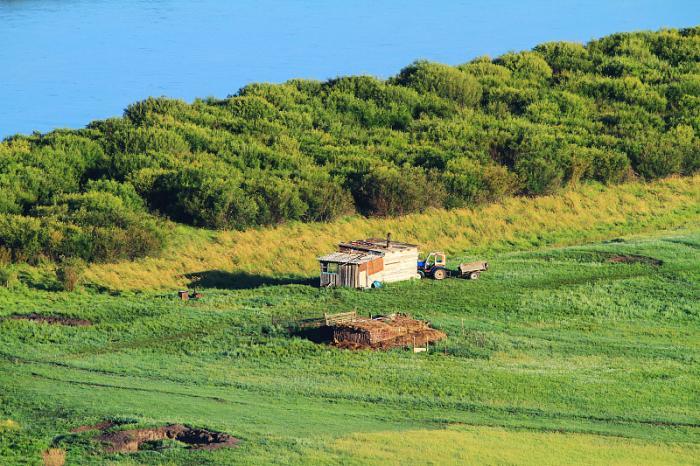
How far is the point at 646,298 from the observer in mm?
60312

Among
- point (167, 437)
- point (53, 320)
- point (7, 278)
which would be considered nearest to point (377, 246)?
point (53, 320)

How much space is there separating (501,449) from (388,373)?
8089 mm

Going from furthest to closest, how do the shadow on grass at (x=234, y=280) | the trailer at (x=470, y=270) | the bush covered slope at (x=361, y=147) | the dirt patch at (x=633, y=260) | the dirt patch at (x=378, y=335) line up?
the bush covered slope at (x=361, y=147)
the dirt patch at (x=633, y=260)
the shadow on grass at (x=234, y=280)
the trailer at (x=470, y=270)
the dirt patch at (x=378, y=335)

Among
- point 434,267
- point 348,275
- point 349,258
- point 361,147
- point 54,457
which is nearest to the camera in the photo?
point 54,457

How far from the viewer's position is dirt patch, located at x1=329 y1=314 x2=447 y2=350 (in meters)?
51.3

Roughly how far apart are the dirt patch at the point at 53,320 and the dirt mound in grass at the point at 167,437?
46.1 ft

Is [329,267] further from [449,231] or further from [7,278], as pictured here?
[449,231]

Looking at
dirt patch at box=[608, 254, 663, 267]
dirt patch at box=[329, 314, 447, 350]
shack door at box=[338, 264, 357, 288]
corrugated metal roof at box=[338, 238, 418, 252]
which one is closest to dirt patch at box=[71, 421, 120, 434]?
dirt patch at box=[329, 314, 447, 350]

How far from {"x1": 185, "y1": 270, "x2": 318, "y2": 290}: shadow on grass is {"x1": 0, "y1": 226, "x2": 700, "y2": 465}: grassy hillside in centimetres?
223

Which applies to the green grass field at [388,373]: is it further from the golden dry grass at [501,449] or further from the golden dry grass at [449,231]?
the golden dry grass at [449,231]

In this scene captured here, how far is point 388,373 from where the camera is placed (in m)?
48.4

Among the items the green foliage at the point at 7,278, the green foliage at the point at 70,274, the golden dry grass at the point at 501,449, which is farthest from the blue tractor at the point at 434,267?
the golden dry grass at the point at 501,449

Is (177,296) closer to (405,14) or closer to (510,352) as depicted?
(510,352)

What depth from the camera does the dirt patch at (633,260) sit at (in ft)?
216
